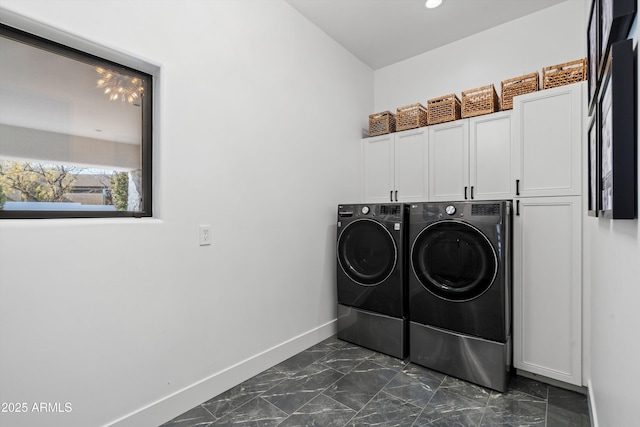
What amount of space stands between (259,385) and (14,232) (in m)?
1.60

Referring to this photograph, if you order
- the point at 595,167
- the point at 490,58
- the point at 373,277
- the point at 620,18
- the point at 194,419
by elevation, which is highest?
the point at 490,58

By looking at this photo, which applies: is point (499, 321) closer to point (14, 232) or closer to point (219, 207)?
point (219, 207)

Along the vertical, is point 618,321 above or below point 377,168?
below

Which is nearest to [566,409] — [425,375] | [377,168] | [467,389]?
[467,389]

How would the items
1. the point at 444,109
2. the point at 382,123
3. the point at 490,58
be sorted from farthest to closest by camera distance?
the point at 382,123 → the point at 490,58 → the point at 444,109

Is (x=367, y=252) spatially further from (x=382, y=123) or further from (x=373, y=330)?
(x=382, y=123)

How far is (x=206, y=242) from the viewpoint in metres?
1.98

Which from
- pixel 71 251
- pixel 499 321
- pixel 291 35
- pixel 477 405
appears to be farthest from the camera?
pixel 291 35

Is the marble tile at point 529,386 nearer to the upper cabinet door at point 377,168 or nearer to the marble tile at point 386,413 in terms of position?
the marble tile at point 386,413

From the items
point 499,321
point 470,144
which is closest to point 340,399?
point 499,321

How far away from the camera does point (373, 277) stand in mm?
2650

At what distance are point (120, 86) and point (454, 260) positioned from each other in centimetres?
234

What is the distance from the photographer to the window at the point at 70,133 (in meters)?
1.40

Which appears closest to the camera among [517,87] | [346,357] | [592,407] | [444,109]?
[592,407]
